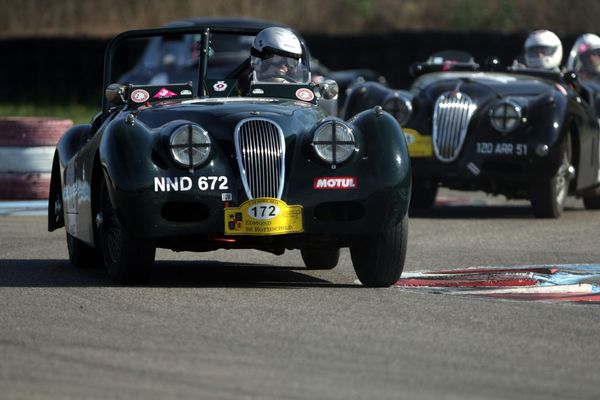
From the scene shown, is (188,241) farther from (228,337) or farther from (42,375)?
(42,375)

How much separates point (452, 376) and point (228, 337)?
113 centimetres

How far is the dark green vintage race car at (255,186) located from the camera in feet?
25.2

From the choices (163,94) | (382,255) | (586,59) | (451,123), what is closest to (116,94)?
(163,94)

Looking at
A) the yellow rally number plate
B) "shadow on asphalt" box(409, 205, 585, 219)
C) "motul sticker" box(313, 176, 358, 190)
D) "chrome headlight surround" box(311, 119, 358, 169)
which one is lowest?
"shadow on asphalt" box(409, 205, 585, 219)

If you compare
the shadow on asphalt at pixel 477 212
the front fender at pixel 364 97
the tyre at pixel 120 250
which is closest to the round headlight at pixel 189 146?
the tyre at pixel 120 250

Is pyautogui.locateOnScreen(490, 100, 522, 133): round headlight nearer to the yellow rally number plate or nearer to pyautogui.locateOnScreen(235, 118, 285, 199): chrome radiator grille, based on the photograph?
pyautogui.locateOnScreen(235, 118, 285, 199): chrome radiator grille

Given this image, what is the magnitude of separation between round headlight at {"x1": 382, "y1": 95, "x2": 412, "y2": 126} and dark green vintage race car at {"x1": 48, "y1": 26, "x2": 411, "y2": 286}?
474 cm

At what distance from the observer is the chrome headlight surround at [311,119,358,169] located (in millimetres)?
7773

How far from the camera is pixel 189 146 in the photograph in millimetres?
7746

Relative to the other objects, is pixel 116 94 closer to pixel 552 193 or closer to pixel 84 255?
pixel 84 255

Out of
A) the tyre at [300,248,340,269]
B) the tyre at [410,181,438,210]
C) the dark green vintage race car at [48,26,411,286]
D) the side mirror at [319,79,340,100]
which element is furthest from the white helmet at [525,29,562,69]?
the dark green vintage race car at [48,26,411,286]

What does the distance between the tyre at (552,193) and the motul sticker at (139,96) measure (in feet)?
14.9

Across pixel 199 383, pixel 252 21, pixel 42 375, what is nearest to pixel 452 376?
pixel 199 383

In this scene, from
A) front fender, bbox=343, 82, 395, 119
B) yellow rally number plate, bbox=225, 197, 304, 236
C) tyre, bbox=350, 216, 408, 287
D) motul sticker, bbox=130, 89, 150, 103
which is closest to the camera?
yellow rally number plate, bbox=225, 197, 304, 236
